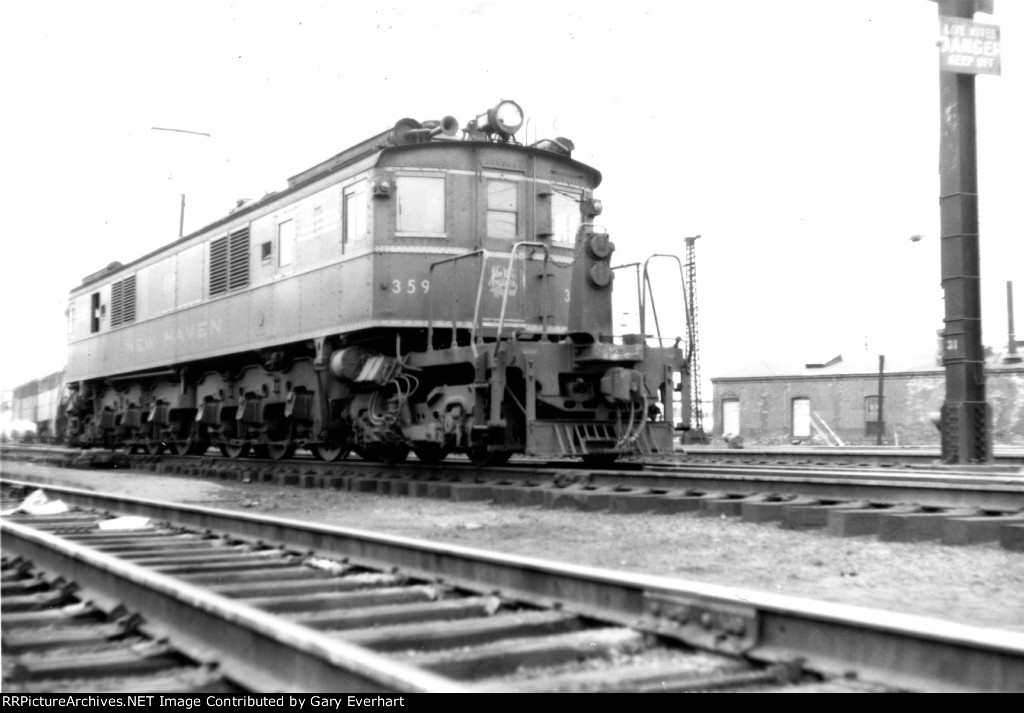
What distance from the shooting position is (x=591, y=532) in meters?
6.77

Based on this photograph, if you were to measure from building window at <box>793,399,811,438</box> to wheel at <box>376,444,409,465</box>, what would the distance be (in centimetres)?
3123

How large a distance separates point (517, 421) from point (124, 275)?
1159cm

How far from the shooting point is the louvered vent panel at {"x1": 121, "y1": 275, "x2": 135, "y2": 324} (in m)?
18.0

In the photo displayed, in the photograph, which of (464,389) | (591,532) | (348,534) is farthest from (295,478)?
(348,534)

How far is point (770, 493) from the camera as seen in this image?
24.5 feet

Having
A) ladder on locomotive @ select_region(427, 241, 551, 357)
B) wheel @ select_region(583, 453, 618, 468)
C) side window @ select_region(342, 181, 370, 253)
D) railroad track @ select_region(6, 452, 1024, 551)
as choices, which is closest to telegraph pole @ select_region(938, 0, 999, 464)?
railroad track @ select_region(6, 452, 1024, 551)

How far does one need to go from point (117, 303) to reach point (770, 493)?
15.1m

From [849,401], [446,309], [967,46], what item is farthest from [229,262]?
[849,401]

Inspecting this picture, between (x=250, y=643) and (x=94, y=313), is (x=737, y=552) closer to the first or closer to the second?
(x=250, y=643)

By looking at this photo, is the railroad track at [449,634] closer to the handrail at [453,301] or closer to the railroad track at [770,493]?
the railroad track at [770,493]

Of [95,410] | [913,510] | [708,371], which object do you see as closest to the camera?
A: [913,510]

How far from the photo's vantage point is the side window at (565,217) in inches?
451

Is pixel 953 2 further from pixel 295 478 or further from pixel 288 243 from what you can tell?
pixel 295 478

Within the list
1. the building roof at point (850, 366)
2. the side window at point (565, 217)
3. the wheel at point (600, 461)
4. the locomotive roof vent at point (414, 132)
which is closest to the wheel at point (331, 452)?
the wheel at point (600, 461)
